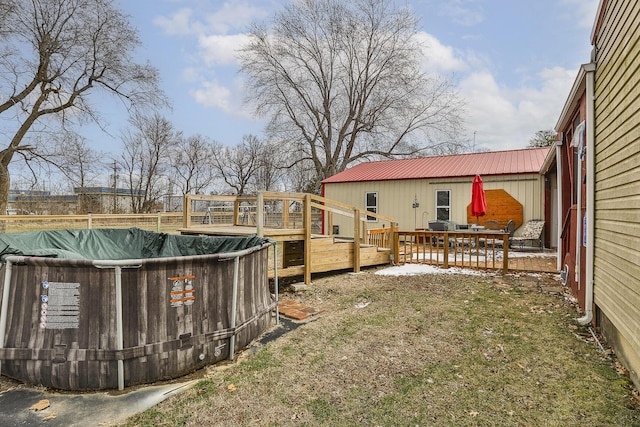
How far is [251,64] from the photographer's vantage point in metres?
26.0

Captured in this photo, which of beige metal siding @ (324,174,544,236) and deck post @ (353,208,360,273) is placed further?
beige metal siding @ (324,174,544,236)

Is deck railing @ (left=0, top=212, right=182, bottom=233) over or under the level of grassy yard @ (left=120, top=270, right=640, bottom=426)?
over

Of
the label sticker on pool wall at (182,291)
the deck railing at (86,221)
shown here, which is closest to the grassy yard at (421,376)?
the label sticker on pool wall at (182,291)

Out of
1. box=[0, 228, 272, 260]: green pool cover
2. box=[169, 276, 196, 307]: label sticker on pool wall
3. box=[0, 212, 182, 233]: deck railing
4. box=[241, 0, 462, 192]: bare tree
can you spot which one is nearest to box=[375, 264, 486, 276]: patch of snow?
box=[0, 228, 272, 260]: green pool cover

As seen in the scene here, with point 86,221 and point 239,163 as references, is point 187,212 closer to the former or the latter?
point 86,221

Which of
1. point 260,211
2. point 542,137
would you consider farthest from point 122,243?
point 542,137

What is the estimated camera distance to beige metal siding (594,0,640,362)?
10.2 ft

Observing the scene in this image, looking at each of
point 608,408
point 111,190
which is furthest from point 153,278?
point 111,190

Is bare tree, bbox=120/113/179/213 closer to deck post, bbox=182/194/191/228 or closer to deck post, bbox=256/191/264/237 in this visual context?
deck post, bbox=182/194/191/228

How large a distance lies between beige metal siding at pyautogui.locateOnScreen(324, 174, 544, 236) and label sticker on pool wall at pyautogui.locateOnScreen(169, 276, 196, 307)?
12272mm

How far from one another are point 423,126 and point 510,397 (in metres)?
26.1

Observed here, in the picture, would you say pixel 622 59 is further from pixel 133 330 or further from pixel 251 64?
pixel 251 64

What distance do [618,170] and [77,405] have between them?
5.34m

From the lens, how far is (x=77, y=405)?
9.33 ft
